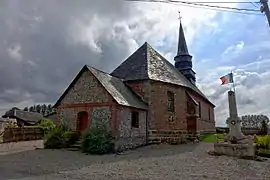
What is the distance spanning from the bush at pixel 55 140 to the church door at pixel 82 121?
1295 millimetres

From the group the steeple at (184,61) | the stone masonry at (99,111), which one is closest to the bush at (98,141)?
the stone masonry at (99,111)

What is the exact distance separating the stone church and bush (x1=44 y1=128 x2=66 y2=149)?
1.07 meters

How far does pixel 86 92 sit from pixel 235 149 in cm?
1076

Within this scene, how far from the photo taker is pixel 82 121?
20.2 metres

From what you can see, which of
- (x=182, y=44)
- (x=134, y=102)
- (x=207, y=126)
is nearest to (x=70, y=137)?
(x=134, y=102)

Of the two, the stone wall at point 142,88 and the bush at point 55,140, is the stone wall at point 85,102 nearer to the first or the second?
the bush at point 55,140

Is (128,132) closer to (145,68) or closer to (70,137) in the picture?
(70,137)

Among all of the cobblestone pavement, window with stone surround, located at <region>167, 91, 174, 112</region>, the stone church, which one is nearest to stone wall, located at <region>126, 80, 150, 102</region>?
the stone church

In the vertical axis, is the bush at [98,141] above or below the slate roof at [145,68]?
below

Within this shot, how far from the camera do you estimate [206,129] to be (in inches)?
1350

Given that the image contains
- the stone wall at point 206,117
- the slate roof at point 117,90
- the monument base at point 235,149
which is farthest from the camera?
the stone wall at point 206,117

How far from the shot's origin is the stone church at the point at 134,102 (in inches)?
749

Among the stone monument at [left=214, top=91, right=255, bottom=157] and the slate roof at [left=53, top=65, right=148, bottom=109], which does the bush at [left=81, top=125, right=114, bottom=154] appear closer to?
the slate roof at [left=53, top=65, right=148, bottom=109]

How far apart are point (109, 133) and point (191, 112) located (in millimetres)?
10701
